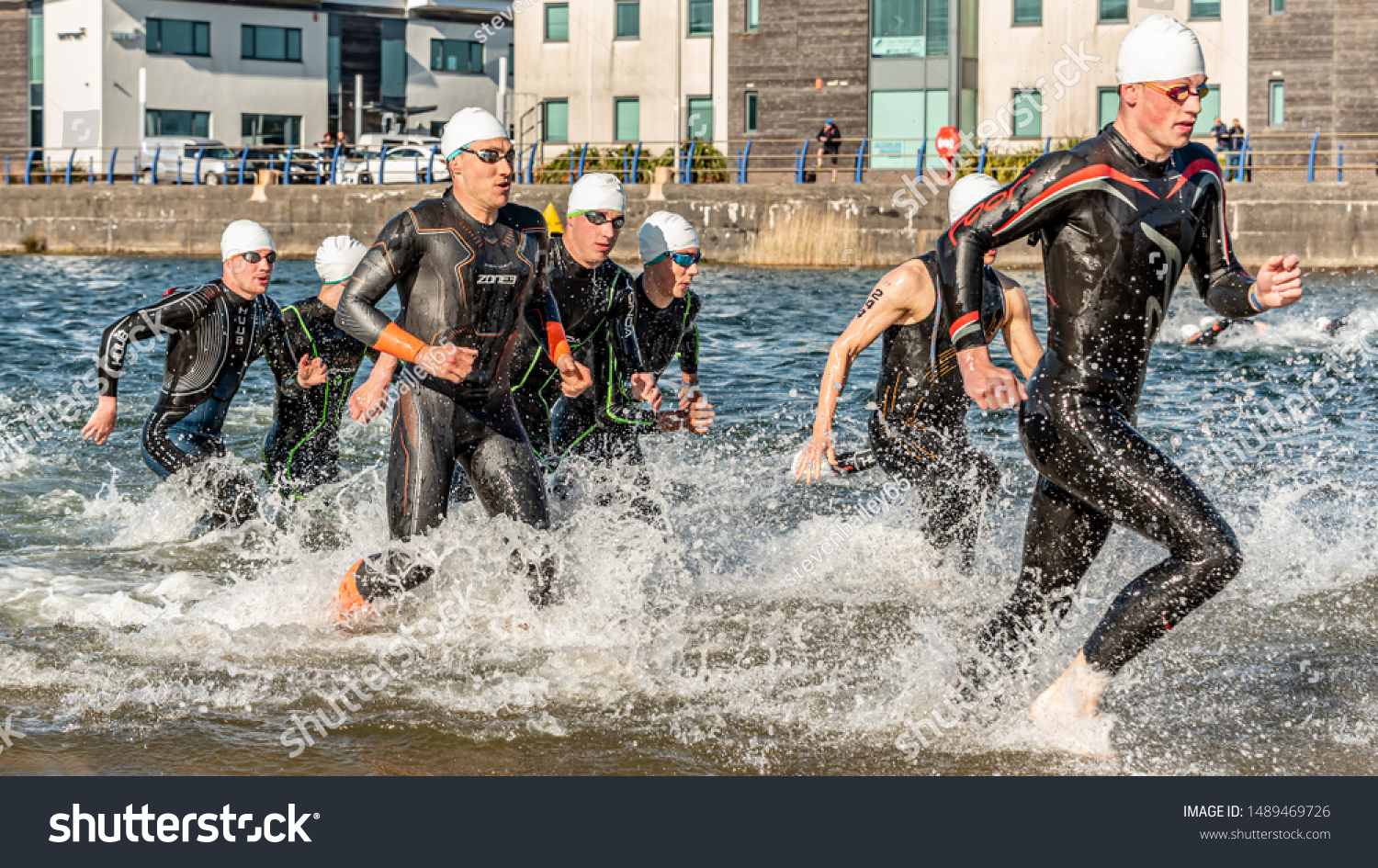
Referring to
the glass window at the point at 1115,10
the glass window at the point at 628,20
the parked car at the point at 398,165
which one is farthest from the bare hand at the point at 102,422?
the glass window at the point at 628,20

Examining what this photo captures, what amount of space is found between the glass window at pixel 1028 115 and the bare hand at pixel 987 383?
3478cm

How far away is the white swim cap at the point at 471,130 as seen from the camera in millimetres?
5449

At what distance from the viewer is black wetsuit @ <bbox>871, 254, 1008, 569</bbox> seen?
6.68 m

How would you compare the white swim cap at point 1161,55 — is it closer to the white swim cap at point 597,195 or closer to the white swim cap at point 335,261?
the white swim cap at point 597,195

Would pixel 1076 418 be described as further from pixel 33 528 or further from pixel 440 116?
pixel 440 116

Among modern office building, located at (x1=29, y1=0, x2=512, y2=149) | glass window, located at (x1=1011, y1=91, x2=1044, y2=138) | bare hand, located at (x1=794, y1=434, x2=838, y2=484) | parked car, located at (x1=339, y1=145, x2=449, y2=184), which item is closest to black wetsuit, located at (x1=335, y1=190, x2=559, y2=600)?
bare hand, located at (x1=794, y1=434, x2=838, y2=484)

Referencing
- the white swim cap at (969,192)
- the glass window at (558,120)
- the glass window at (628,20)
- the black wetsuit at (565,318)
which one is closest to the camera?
the white swim cap at (969,192)

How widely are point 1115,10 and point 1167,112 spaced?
35862mm

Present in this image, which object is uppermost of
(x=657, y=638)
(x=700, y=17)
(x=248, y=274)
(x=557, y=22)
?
(x=557, y=22)

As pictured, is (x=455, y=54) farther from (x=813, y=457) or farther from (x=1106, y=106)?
(x=813, y=457)

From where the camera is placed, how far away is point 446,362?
5195mm

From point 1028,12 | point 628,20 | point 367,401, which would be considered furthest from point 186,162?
point 367,401
